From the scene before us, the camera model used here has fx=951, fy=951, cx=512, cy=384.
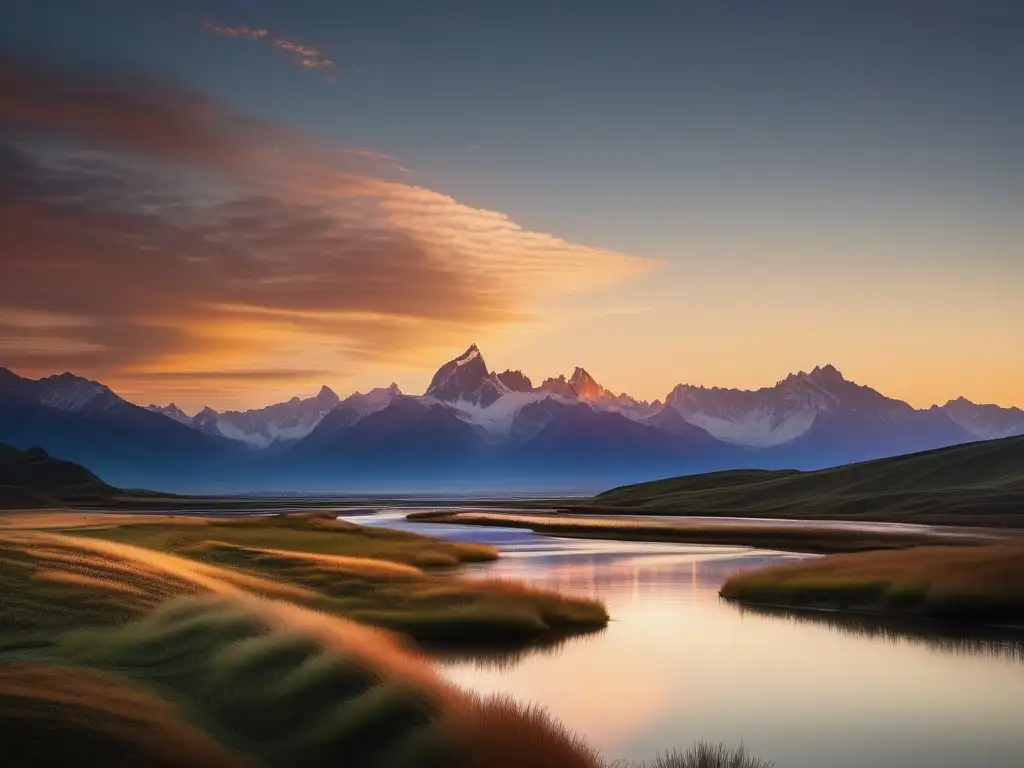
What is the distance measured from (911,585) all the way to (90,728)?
5039cm

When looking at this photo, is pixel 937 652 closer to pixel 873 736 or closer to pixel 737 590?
pixel 873 736

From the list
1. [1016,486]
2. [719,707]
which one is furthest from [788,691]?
[1016,486]

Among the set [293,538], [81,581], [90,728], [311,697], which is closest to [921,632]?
[311,697]

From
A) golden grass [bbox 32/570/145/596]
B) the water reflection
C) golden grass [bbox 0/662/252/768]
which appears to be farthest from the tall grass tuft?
the water reflection

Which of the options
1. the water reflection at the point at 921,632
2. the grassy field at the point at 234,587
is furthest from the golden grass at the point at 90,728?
the water reflection at the point at 921,632

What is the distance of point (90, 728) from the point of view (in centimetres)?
1772

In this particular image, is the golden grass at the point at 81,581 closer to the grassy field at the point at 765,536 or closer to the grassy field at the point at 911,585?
the grassy field at the point at 911,585

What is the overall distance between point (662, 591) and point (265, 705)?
46.5m

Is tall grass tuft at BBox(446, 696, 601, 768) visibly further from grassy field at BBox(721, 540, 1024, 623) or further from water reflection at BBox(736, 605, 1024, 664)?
grassy field at BBox(721, 540, 1024, 623)

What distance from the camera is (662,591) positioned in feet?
216

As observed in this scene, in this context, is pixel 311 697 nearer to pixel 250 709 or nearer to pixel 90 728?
pixel 250 709

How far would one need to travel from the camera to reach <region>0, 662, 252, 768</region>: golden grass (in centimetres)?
1662

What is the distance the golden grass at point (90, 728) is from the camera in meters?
16.6

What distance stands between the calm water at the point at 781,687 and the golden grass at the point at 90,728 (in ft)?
41.2
